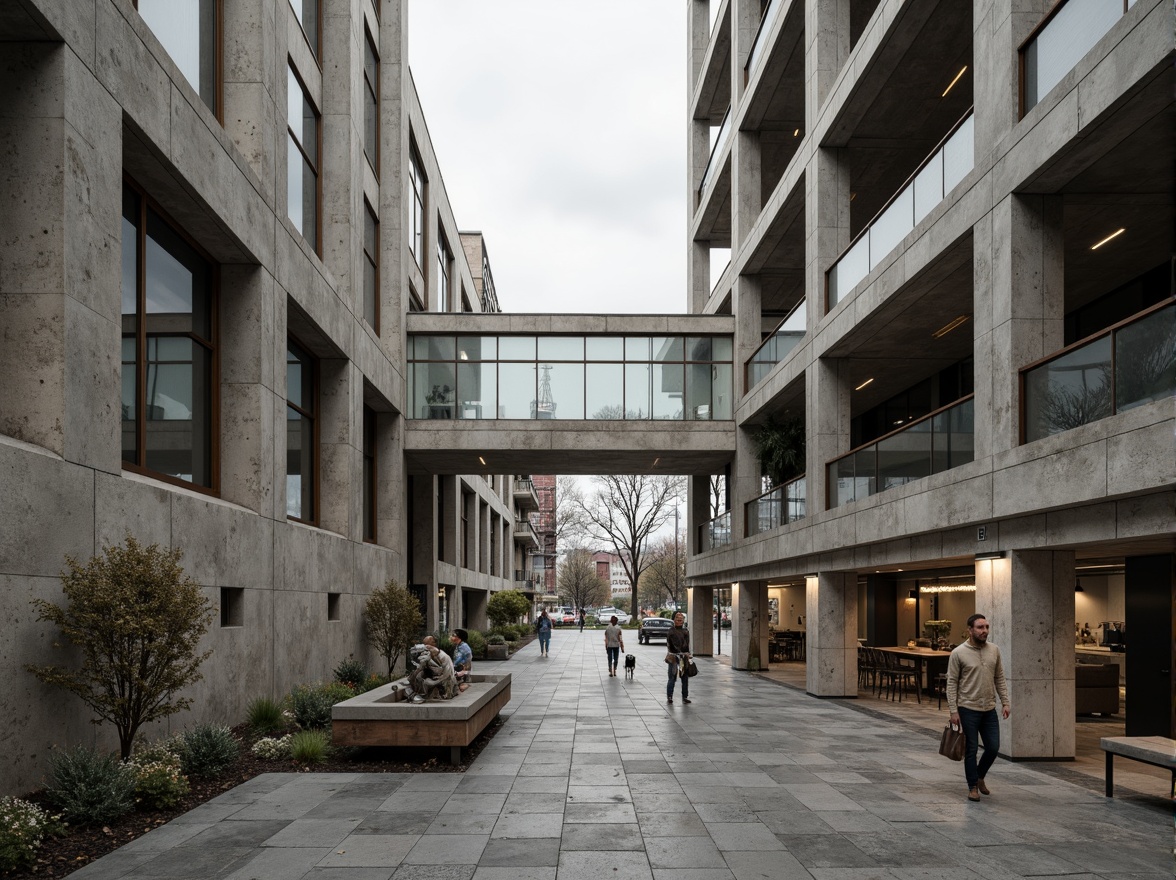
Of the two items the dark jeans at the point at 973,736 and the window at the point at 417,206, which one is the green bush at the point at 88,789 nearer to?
the dark jeans at the point at 973,736

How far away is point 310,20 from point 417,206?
38.6ft

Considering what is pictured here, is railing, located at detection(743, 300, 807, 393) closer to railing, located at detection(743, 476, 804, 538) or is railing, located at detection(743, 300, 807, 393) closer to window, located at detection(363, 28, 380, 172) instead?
railing, located at detection(743, 476, 804, 538)

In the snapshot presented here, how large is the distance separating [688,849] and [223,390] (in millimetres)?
11337

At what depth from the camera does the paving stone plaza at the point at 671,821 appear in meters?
7.48

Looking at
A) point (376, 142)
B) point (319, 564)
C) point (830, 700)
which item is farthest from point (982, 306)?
point (376, 142)

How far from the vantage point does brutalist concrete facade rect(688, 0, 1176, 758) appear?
1085cm

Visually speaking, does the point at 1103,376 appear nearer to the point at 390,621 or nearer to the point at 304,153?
the point at 304,153

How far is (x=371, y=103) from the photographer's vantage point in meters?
27.5

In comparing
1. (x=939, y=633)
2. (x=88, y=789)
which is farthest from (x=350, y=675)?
(x=939, y=633)

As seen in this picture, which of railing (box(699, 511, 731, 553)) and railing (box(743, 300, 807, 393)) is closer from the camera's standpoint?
railing (box(743, 300, 807, 393))

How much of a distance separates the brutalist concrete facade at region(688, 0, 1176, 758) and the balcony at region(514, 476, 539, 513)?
46.6 metres

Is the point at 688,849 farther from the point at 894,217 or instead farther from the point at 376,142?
the point at 376,142

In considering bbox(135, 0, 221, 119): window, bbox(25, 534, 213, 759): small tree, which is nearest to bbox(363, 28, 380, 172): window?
bbox(135, 0, 221, 119): window

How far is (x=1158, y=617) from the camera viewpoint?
13758 millimetres
